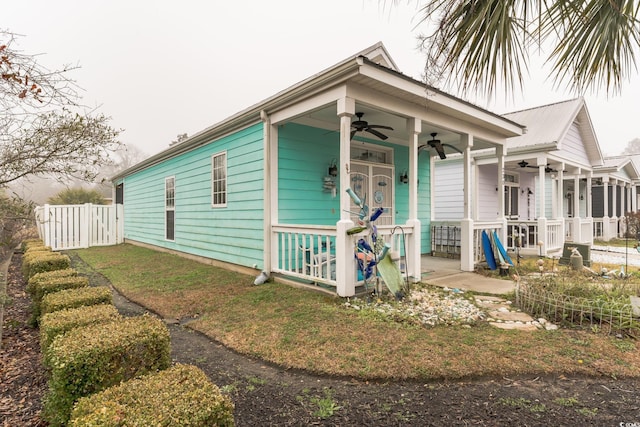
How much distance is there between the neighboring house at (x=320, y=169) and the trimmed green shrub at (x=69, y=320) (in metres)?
2.61

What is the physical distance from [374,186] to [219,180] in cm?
331

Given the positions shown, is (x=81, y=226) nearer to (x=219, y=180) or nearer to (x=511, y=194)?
(x=219, y=180)

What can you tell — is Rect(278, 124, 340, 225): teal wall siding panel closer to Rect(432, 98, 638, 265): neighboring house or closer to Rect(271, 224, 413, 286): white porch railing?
Rect(271, 224, 413, 286): white porch railing

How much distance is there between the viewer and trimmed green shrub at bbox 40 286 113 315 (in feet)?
8.48

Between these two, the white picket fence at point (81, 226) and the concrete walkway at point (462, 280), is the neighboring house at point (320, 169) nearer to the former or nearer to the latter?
the concrete walkway at point (462, 280)

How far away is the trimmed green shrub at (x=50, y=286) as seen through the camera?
321 cm

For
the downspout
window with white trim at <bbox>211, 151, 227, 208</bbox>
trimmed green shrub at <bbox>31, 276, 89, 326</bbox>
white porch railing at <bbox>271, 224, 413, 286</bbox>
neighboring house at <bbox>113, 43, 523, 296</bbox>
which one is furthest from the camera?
window with white trim at <bbox>211, 151, 227, 208</bbox>

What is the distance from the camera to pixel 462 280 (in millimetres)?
5469

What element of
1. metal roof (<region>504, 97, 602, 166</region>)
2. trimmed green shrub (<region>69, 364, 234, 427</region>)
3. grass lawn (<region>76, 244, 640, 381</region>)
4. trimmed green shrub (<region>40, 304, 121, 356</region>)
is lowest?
grass lawn (<region>76, 244, 640, 381</region>)

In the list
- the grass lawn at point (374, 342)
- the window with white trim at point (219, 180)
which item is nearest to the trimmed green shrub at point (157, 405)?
the grass lawn at point (374, 342)

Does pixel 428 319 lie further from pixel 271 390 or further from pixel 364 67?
pixel 364 67

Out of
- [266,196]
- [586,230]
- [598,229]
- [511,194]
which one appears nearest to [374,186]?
[266,196]

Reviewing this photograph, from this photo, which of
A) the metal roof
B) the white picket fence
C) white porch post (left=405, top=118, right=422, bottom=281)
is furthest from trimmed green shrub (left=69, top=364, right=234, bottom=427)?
the white picket fence

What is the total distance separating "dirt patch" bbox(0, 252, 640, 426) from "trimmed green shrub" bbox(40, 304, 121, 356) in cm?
46
